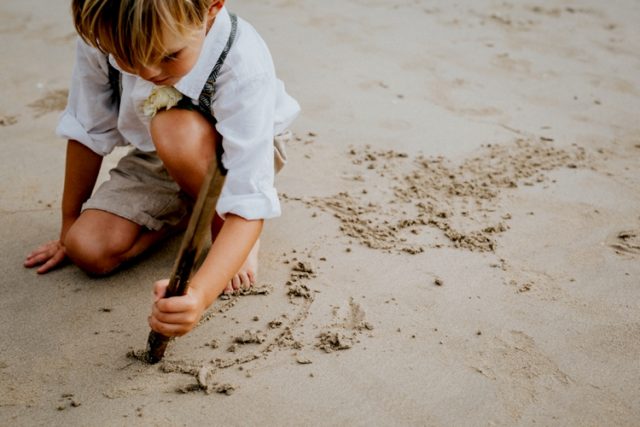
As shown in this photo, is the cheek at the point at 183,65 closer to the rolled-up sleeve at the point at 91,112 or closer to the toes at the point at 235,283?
the rolled-up sleeve at the point at 91,112

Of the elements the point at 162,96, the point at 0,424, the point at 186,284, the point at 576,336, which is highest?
the point at 162,96

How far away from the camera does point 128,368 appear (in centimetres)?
157

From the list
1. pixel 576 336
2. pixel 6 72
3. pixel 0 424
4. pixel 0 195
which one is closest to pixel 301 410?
pixel 0 424

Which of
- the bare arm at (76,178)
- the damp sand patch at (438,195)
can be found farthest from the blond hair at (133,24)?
the damp sand patch at (438,195)

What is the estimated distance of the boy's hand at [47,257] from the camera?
191cm

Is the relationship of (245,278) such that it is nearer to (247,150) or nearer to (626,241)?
(247,150)

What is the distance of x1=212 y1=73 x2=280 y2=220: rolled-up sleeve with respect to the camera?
5.24 ft

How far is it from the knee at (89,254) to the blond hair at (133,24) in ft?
2.12

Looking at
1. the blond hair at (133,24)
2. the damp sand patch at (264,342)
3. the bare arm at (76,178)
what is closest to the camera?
the blond hair at (133,24)

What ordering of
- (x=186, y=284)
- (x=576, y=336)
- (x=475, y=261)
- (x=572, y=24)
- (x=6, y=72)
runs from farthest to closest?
(x=572, y=24) → (x=6, y=72) → (x=475, y=261) → (x=576, y=336) → (x=186, y=284)

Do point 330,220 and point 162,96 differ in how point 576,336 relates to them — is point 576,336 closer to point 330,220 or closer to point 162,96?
point 330,220

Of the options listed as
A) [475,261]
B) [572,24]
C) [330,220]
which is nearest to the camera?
[475,261]

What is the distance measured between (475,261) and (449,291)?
0.18 meters

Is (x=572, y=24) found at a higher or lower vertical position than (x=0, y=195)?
higher
